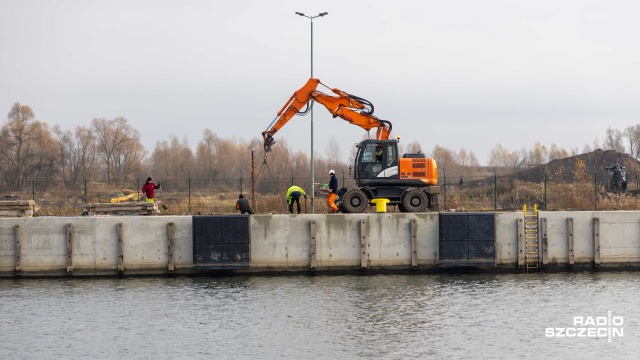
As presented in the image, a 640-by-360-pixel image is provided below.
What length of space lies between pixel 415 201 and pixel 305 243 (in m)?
6.60

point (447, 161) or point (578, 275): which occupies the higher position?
point (447, 161)

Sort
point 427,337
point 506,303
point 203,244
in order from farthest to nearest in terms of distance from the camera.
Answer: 1. point 203,244
2. point 506,303
3. point 427,337

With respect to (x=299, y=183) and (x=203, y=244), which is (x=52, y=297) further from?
(x=299, y=183)

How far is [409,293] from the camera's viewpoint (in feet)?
98.0

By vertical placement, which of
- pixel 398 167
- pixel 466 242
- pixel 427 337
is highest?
pixel 398 167

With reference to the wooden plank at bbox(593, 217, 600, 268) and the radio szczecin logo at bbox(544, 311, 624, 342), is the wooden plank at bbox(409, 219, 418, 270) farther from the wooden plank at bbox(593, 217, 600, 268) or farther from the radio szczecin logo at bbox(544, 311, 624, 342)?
the radio szczecin logo at bbox(544, 311, 624, 342)

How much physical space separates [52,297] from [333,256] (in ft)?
32.7

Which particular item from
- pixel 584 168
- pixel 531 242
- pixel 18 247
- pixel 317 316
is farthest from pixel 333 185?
pixel 584 168

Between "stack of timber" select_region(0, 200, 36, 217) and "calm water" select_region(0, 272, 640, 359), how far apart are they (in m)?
4.07

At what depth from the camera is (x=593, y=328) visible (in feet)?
80.4

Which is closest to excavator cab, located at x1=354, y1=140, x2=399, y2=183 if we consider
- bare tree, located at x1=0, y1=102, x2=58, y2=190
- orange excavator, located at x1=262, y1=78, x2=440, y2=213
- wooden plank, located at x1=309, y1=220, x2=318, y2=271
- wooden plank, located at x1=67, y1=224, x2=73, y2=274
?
orange excavator, located at x1=262, y1=78, x2=440, y2=213

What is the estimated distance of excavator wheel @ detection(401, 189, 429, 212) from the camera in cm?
3725

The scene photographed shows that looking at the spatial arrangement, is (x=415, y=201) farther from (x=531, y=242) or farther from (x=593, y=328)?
(x=593, y=328)

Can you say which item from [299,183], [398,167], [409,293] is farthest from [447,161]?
[409,293]
